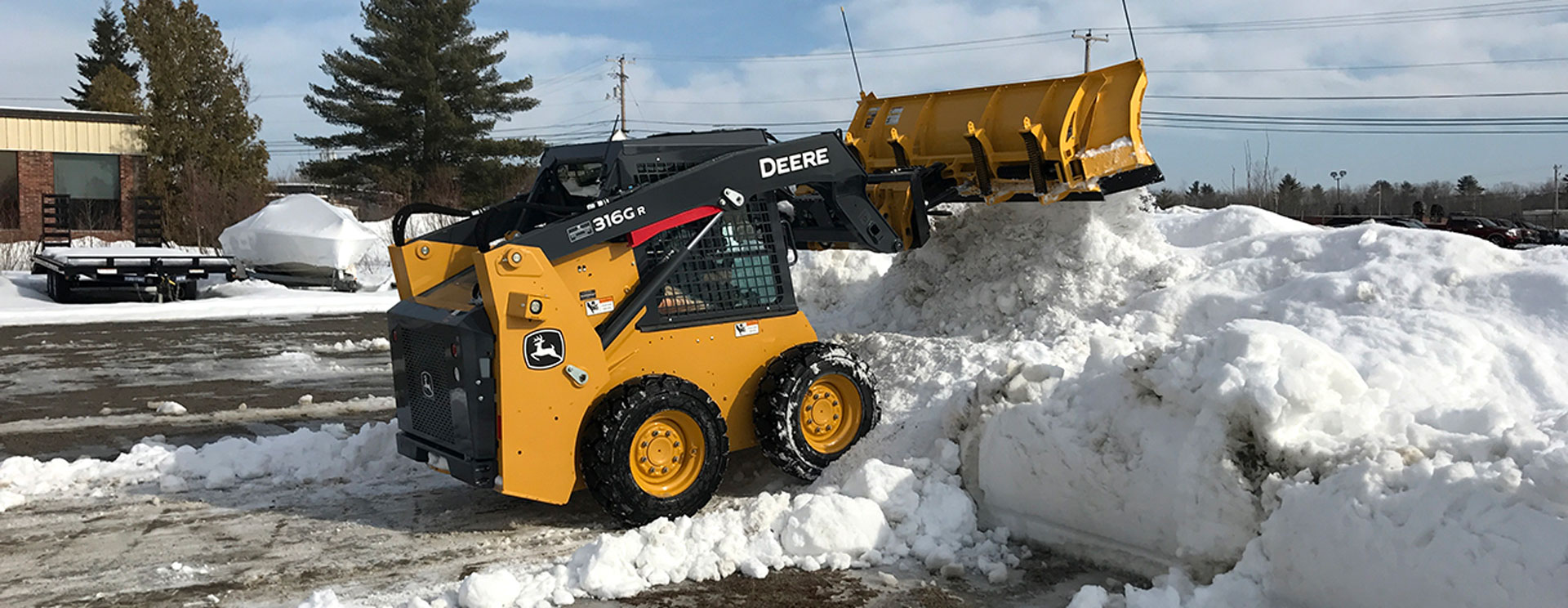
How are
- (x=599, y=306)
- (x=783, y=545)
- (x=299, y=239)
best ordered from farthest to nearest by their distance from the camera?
(x=299, y=239)
(x=599, y=306)
(x=783, y=545)

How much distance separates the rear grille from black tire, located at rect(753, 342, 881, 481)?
1.73 meters

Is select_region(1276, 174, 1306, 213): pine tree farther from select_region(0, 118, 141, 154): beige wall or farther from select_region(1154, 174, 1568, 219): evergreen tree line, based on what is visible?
select_region(0, 118, 141, 154): beige wall

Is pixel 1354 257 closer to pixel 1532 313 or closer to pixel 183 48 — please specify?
pixel 1532 313

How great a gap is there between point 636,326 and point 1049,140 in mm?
3957

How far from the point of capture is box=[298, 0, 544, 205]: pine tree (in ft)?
132

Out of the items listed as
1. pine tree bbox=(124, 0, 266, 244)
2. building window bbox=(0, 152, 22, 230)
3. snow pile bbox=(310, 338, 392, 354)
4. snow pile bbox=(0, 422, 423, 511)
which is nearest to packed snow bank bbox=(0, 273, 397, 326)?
snow pile bbox=(310, 338, 392, 354)

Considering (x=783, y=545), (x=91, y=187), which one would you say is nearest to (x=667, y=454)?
(x=783, y=545)

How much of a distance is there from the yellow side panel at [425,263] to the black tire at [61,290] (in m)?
18.5

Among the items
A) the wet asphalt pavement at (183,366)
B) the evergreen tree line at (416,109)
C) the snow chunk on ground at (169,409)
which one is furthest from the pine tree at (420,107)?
the snow chunk on ground at (169,409)

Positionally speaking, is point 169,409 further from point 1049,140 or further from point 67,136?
point 67,136

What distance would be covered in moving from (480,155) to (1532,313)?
36916mm

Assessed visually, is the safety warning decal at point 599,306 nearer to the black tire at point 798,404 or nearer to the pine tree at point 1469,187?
the black tire at point 798,404

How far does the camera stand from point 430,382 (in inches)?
245

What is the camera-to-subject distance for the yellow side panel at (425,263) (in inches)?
257
